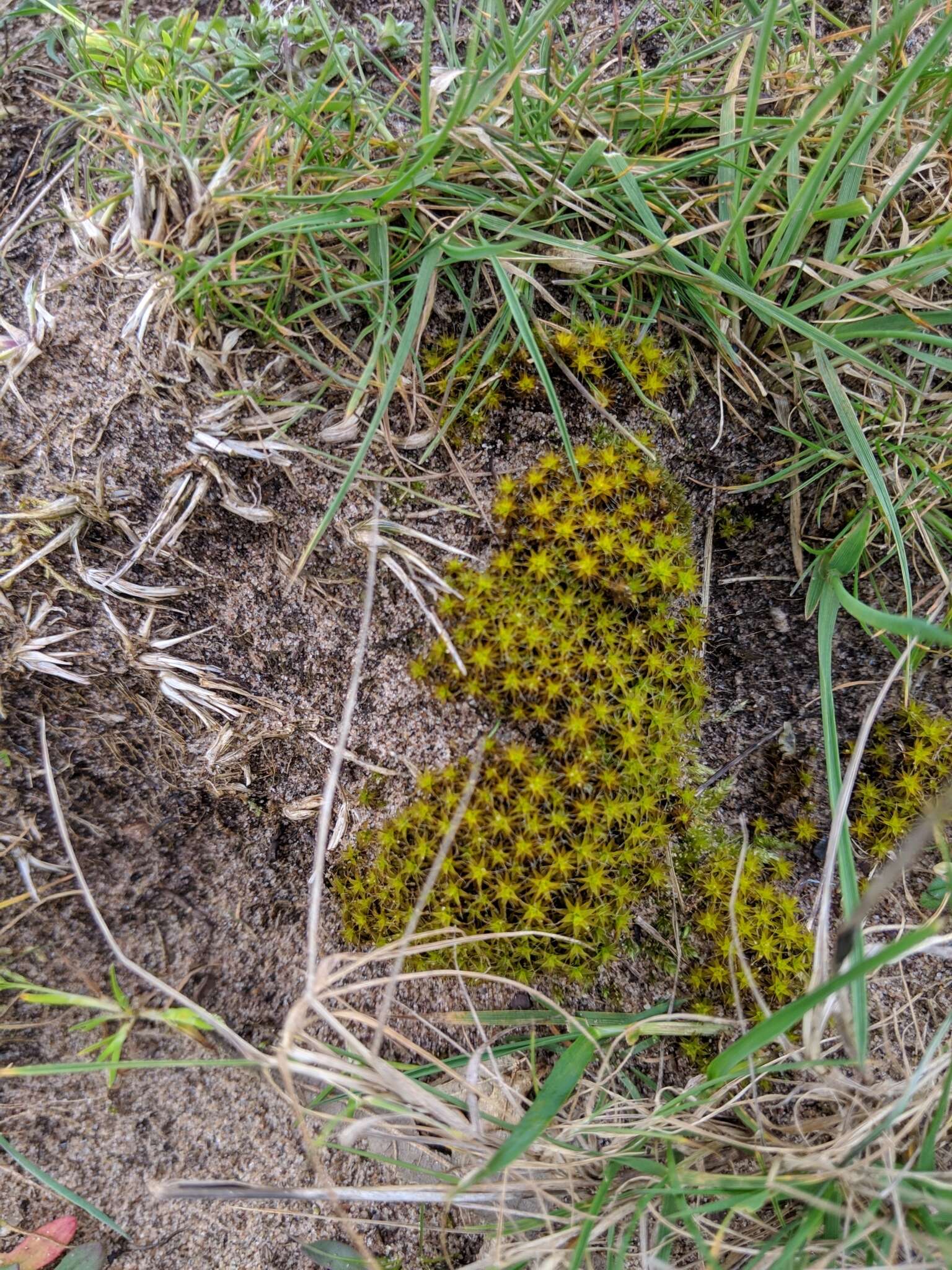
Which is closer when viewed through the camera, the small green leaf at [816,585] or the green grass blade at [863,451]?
the green grass blade at [863,451]

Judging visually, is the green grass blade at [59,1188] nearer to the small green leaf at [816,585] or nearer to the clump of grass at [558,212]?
the clump of grass at [558,212]

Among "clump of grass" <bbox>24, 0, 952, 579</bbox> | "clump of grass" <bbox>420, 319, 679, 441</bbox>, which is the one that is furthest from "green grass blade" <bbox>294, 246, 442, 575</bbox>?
"clump of grass" <bbox>420, 319, 679, 441</bbox>

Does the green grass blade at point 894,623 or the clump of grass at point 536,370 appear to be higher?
the clump of grass at point 536,370

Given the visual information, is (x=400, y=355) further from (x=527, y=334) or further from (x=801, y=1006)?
(x=801, y=1006)

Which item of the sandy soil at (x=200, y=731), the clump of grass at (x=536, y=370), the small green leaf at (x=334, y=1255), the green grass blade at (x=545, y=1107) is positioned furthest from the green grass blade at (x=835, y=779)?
the small green leaf at (x=334, y=1255)

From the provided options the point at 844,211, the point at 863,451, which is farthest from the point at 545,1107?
the point at 844,211

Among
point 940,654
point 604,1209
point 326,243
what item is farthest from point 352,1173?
point 326,243

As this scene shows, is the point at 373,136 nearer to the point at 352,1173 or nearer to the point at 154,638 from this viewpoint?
the point at 154,638
